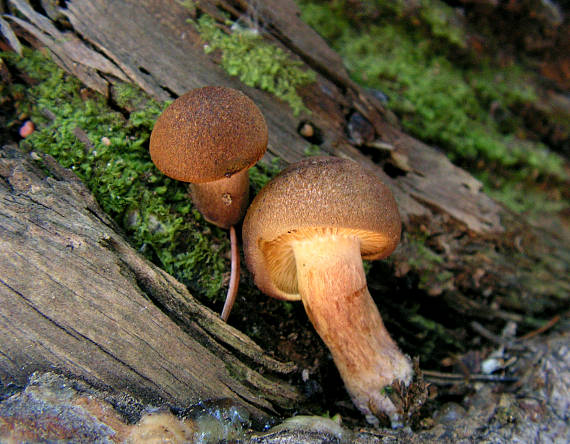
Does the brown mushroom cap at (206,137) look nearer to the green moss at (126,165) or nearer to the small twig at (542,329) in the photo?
the green moss at (126,165)

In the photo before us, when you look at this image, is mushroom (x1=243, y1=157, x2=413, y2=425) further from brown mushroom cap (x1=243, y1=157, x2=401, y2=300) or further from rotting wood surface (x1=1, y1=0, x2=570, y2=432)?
rotting wood surface (x1=1, y1=0, x2=570, y2=432)

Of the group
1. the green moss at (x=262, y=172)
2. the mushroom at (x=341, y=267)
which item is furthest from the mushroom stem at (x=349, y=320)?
the green moss at (x=262, y=172)

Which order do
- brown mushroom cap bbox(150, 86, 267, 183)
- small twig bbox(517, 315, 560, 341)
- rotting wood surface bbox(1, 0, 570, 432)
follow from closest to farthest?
brown mushroom cap bbox(150, 86, 267, 183), rotting wood surface bbox(1, 0, 570, 432), small twig bbox(517, 315, 560, 341)

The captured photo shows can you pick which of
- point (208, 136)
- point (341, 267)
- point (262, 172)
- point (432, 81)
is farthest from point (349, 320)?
point (432, 81)

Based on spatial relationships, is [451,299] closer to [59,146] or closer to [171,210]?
[171,210]

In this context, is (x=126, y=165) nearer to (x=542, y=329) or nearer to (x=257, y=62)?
(x=257, y=62)

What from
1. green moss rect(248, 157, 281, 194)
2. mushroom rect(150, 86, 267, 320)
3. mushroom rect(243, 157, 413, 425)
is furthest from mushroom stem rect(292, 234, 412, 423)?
mushroom rect(150, 86, 267, 320)

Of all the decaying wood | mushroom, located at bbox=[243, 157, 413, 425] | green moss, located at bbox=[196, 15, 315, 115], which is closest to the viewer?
the decaying wood

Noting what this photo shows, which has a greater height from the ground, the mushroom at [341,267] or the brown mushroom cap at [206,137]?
the brown mushroom cap at [206,137]
